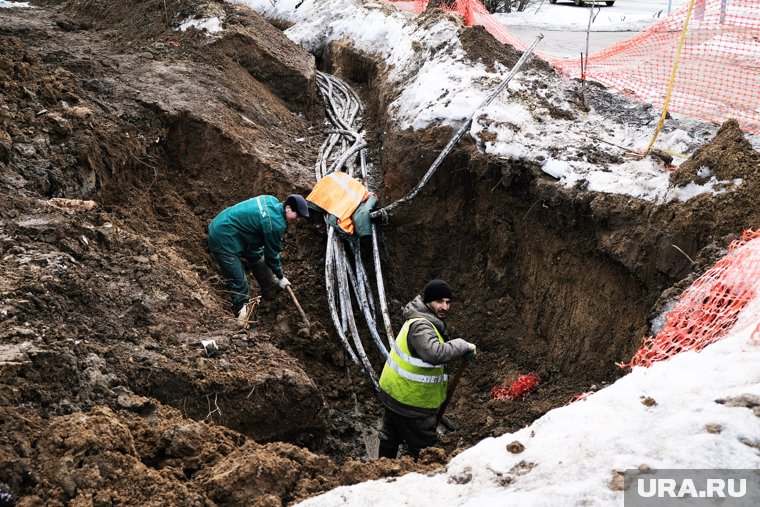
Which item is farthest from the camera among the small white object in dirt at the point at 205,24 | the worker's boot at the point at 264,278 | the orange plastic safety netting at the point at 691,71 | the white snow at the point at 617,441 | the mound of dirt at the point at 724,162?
the small white object in dirt at the point at 205,24

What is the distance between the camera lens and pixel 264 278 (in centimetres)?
678

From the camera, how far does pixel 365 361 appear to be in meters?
6.22

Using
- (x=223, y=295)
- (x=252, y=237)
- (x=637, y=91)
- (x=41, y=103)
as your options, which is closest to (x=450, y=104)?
(x=637, y=91)

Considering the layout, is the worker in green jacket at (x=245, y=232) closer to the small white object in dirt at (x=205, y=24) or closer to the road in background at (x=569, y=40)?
the small white object in dirt at (x=205, y=24)

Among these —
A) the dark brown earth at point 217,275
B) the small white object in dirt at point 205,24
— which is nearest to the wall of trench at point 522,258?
the dark brown earth at point 217,275

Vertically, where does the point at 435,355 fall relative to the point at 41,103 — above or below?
below

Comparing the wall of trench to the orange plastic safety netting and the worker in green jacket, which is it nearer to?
the worker in green jacket

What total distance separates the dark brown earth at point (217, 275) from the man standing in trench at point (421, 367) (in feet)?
1.99

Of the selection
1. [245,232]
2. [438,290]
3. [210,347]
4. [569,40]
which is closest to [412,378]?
[438,290]

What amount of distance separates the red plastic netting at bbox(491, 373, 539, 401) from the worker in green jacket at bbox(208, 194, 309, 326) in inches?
94.2

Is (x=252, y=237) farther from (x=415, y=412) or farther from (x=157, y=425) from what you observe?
(x=157, y=425)

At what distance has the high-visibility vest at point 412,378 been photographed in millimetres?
4840

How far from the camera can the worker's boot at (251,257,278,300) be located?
6.71 metres

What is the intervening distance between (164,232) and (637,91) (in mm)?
5374
